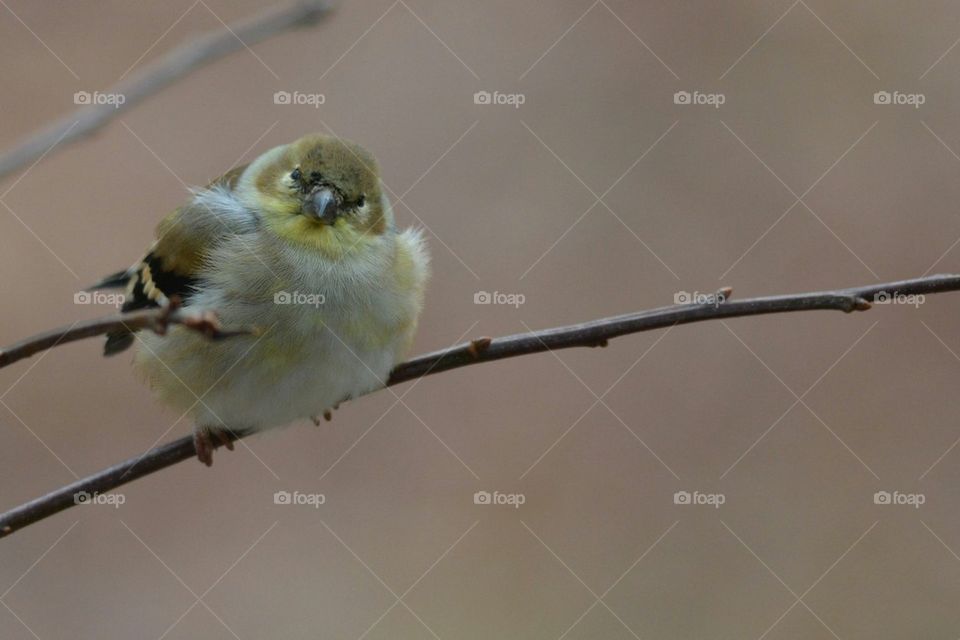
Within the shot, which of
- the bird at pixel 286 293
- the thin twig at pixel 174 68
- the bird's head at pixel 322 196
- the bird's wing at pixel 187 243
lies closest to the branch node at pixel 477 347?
the bird at pixel 286 293

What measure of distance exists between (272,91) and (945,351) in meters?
4.88

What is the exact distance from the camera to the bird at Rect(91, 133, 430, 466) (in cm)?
381

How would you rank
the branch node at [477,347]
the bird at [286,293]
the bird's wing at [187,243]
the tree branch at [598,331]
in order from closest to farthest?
the tree branch at [598,331] → the branch node at [477,347] → the bird at [286,293] → the bird's wing at [187,243]

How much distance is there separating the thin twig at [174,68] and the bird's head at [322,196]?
792mm

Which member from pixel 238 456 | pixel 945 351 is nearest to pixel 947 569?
pixel 945 351

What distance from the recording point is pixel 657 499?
21.4 feet

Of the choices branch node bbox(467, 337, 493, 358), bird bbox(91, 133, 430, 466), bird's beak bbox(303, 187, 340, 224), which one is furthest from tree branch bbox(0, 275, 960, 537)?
bird's beak bbox(303, 187, 340, 224)

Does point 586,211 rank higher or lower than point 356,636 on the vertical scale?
higher

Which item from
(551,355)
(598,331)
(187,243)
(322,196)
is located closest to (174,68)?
(322,196)

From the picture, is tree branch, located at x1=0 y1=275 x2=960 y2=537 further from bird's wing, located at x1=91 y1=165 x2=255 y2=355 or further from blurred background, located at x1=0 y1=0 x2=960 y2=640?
blurred background, located at x1=0 y1=0 x2=960 y2=640

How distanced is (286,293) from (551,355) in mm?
3400

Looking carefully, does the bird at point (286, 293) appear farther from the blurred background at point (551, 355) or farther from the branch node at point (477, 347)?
the blurred background at point (551, 355)

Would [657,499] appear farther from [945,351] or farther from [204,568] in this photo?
[204,568]

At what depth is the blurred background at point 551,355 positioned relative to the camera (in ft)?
20.6
